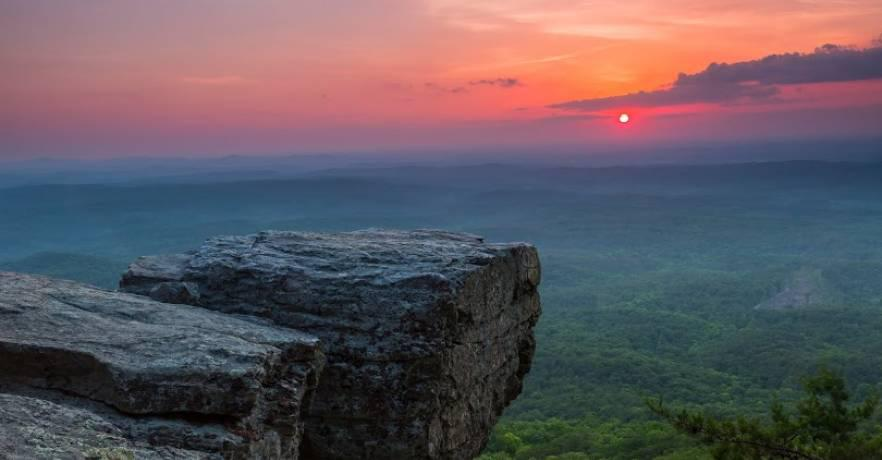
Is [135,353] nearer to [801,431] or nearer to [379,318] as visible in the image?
[379,318]

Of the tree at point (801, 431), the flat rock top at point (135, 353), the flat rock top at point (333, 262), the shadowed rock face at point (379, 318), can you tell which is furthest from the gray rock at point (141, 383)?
the tree at point (801, 431)

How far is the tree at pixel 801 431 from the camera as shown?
2044cm

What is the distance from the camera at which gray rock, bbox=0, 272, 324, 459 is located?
7785mm

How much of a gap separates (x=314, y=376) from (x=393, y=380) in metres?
1.87

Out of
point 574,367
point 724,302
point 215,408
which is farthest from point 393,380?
point 724,302

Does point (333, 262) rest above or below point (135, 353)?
above

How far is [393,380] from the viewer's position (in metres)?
12.9

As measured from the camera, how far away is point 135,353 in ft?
31.1

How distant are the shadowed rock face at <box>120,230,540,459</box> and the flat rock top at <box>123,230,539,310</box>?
0.08 ft

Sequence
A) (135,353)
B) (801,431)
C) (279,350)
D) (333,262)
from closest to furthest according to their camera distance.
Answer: (135,353) → (279,350) → (333,262) → (801,431)

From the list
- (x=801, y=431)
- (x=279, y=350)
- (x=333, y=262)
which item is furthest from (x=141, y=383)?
(x=801, y=431)

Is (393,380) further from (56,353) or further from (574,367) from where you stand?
(574,367)

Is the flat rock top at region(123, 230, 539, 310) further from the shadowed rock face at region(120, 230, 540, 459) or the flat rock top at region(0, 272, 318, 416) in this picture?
the flat rock top at region(0, 272, 318, 416)

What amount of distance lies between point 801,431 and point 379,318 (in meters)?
16.8
